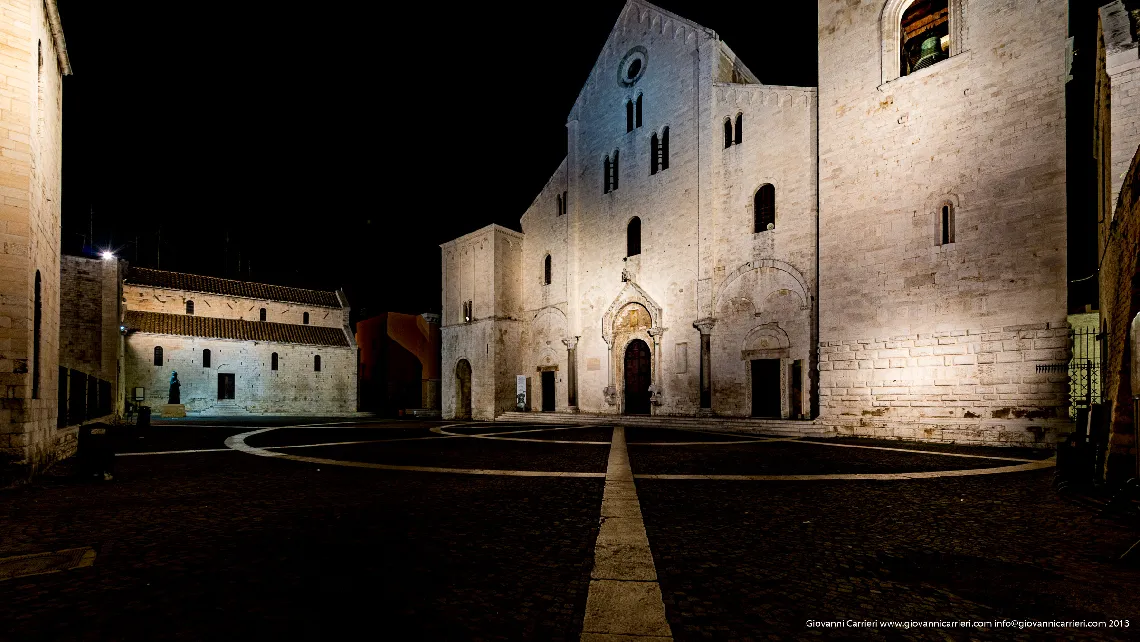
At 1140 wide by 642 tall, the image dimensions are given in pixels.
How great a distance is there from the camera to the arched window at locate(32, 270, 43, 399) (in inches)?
329

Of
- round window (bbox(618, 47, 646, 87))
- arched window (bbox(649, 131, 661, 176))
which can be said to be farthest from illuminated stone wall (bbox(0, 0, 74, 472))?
round window (bbox(618, 47, 646, 87))

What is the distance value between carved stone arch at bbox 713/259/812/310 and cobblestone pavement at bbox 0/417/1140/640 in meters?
10.8

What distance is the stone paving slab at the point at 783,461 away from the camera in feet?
28.7

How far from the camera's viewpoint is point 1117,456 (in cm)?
658

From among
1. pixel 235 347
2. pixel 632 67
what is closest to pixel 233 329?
pixel 235 347

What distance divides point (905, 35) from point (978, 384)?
10.4 m

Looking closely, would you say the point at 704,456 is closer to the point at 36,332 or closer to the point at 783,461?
the point at 783,461

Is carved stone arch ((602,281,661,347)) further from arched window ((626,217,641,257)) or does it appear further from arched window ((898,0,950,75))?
arched window ((898,0,950,75))

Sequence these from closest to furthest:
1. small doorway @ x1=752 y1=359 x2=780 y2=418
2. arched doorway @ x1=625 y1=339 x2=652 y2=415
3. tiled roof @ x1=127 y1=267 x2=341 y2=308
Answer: small doorway @ x1=752 y1=359 x2=780 y2=418, arched doorway @ x1=625 y1=339 x2=652 y2=415, tiled roof @ x1=127 y1=267 x2=341 y2=308

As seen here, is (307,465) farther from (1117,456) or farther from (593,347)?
(593,347)

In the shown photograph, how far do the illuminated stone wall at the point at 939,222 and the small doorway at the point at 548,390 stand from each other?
1376 cm

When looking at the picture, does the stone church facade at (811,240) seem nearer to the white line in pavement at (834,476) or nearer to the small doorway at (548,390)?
the small doorway at (548,390)

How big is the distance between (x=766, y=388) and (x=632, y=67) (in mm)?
15354

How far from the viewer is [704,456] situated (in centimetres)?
1047
